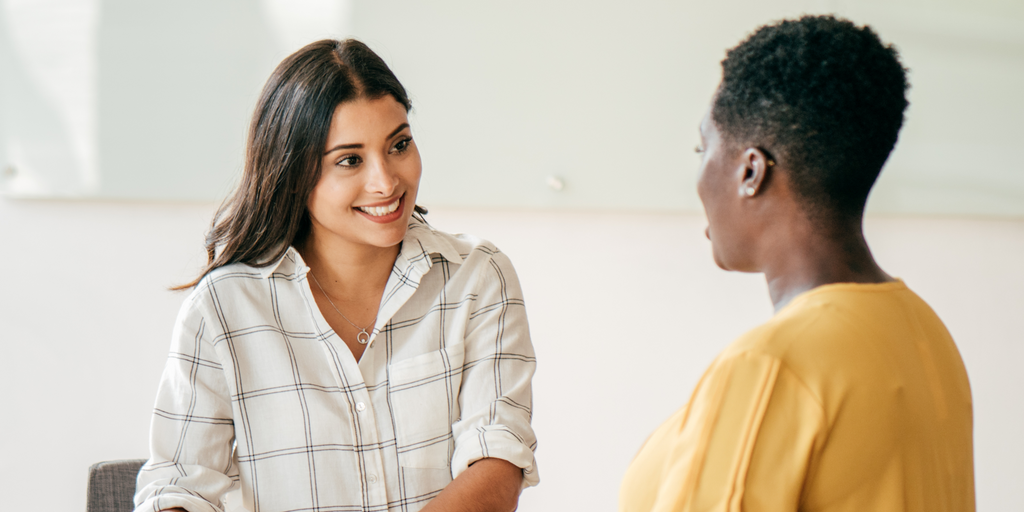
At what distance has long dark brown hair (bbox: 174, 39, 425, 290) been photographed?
1.29 m

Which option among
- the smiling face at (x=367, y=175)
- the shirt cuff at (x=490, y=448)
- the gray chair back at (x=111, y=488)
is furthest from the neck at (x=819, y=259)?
the gray chair back at (x=111, y=488)

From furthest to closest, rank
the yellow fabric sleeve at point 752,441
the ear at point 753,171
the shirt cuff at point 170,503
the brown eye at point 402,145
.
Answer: the brown eye at point 402,145, the shirt cuff at point 170,503, the ear at point 753,171, the yellow fabric sleeve at point 752,441

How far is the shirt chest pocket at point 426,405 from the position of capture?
4.29 feet

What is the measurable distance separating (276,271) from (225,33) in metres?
1.08

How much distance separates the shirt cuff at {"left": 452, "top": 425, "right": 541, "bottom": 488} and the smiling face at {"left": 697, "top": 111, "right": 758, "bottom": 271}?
59 cm

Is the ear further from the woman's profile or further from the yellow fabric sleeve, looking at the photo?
the yellow fabric sleeve

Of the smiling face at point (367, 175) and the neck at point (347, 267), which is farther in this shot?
the neck at point (347, 267)

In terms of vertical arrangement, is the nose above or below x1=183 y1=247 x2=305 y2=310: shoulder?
above

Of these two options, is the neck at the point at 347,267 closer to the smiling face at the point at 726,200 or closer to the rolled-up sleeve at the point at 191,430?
the rolled-up sleeve at the point at 191,430

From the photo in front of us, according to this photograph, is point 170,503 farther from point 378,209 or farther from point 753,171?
point 753,171

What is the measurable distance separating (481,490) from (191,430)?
18.9 inches

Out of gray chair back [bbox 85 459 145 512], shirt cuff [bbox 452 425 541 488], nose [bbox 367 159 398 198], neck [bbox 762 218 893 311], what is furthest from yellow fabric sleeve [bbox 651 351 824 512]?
gray chair back [bbox 85 459 145 512]

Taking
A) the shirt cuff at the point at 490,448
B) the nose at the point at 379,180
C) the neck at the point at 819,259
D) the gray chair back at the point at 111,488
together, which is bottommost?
the gray chair back at the point at 111,488

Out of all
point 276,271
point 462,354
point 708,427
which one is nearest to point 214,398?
point 276,271
